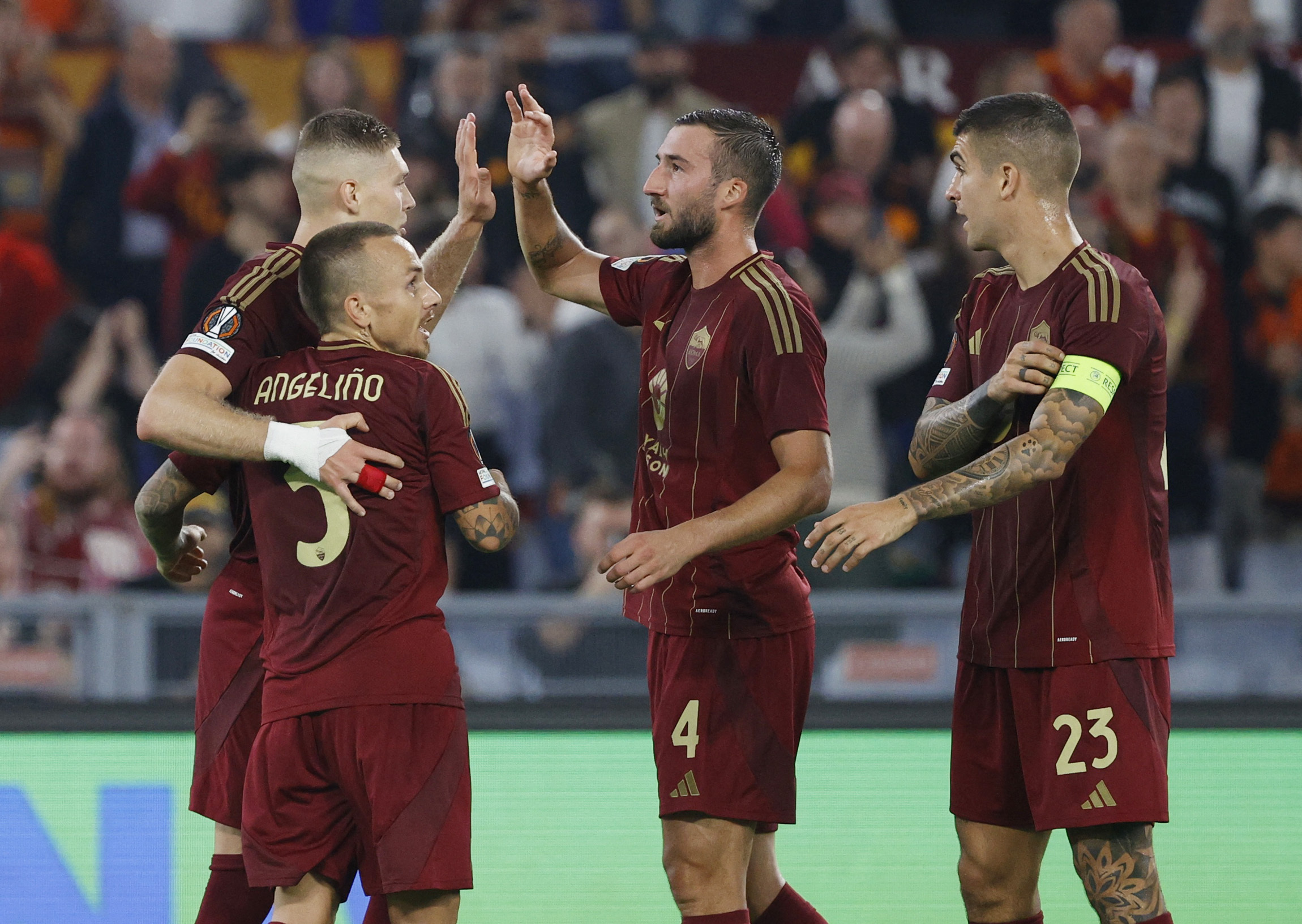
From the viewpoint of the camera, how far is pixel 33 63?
8.72m

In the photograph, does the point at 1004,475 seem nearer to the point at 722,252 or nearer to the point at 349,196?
the point at 722,252

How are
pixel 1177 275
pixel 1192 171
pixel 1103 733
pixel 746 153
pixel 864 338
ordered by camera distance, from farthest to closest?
pixel 1192 171
pixel 1177 275
pixel 864 338
pixel 746 153
pixel 1103 733

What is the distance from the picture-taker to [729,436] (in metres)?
3.95

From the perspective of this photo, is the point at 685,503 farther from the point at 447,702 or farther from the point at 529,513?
the point at 529,513

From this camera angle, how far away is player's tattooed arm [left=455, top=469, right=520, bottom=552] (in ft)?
11.4

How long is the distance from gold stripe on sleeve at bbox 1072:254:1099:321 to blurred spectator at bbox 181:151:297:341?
200 inches

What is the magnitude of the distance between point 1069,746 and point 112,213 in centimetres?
656

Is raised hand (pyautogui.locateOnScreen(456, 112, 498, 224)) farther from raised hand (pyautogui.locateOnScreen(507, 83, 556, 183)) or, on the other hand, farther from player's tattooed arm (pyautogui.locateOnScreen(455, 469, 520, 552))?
player's tattooed arm (pyautogui.locateOnScreen(455, 469, 520, 552))

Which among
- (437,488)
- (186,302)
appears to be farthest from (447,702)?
(186,302)

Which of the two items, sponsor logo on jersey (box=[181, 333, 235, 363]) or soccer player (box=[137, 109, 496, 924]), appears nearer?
soccer player (box=[137, 109, 496, 924])

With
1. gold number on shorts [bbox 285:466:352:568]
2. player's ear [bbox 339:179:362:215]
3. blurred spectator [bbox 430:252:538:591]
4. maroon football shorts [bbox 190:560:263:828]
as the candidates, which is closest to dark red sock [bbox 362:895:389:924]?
maroon football shorts [bbox 190:560:263:828]

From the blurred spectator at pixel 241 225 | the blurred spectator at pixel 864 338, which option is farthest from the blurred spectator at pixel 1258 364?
the blurred spectator at pixel 241 225

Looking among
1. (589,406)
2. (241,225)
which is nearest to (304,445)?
(589,406)

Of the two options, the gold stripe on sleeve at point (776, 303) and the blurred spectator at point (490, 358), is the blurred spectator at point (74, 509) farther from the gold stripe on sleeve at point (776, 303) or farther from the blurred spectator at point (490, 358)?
the gold stripe on sleeve at point (776, 303)
